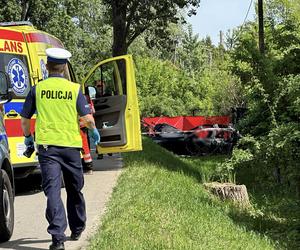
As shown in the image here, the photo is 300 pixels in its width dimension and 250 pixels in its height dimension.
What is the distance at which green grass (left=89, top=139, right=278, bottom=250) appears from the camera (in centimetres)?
598

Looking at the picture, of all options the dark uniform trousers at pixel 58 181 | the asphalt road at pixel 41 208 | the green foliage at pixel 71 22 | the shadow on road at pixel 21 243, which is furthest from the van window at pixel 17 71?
the green foliage at pixel 71 22

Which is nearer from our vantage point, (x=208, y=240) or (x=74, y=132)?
(x=74, y=132)

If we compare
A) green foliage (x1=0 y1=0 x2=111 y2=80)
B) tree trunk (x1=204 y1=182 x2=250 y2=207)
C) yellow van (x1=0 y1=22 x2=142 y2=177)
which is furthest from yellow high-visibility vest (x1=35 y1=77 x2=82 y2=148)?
green foliage (x1=0 y1=0 x2=111 y2=80)

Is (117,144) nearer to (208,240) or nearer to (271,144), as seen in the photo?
(271,144)

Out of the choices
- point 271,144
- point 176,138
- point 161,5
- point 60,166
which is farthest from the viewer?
point 161,5

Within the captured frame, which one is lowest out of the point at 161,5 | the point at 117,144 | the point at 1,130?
the point at 117,144

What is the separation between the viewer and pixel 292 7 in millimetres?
42312

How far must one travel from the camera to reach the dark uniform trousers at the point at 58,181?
5527 mm

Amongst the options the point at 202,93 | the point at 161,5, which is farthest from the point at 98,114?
the point at 202,93

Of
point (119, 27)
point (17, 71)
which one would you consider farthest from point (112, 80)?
point (119, 27)

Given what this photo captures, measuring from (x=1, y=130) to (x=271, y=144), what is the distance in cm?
545

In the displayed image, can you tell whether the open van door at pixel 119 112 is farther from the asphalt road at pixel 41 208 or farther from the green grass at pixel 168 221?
the green grass at pixel 168 221

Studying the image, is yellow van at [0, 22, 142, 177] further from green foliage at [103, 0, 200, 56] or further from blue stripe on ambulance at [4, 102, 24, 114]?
green foliage at [103, 0, 200, 56]

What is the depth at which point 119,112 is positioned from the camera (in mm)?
11594
